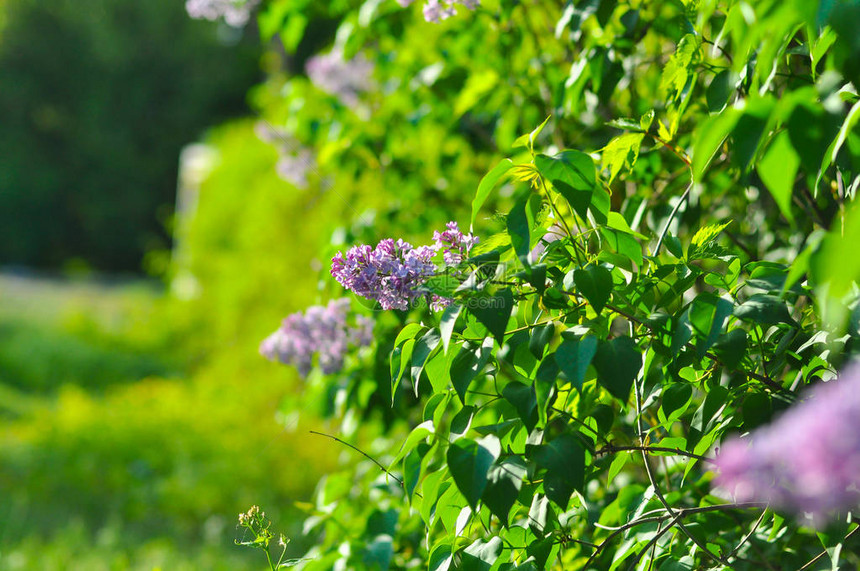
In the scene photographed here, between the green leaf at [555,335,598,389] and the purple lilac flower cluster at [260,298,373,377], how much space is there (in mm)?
946

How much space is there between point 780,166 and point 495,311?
0.36 meters

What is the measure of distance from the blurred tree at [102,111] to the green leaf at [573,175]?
15.8 meters

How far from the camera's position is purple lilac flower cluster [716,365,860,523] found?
1.67 ft

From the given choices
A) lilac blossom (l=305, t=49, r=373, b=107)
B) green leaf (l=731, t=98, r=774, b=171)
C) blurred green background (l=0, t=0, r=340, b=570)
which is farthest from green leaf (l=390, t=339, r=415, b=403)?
lilac blossom (l=305, t=49, r=373, b=107)

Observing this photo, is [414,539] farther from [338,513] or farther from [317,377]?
[317,377]

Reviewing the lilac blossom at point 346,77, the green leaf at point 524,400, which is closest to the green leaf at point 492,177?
the green leaf at point 524,400

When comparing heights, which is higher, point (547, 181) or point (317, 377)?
point (317, 377)

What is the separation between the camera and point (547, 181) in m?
0.99

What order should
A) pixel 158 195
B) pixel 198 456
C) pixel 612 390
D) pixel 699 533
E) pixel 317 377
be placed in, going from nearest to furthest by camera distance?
pixel 612 390 < pixel 699 533 < pixel 317 377 < pixel 198 456 < pixel 158 195

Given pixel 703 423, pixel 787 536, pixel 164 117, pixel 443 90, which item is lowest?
pixel 787 536

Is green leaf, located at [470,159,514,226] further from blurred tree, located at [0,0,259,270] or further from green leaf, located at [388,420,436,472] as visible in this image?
blurred tree, located at [0,0,259,270]

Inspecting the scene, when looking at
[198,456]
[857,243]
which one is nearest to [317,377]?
[857,243]

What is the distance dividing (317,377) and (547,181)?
1272mm

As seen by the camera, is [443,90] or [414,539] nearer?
[414,539]
